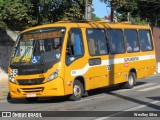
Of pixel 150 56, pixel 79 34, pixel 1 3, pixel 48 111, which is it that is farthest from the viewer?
pixel 1 3

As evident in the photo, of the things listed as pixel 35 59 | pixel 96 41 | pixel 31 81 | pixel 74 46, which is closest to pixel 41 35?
pixel 35 59

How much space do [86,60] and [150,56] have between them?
5941mm

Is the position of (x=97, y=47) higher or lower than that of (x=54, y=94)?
higher

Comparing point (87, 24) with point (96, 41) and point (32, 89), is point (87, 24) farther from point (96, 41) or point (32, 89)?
point (32, 89)

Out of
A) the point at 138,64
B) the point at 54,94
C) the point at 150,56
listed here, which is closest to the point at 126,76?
the point at 138,64

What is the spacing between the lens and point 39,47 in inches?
610

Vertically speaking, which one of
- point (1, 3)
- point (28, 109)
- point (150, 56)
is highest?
point (1, 3)

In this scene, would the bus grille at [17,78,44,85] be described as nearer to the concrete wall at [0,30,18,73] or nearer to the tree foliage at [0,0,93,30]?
the tree foliage at [0,0,93,30]

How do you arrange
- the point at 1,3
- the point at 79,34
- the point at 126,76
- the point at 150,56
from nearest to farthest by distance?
the point at 79,34
the point at 126,76
the point at 150,56
the point at 1,3

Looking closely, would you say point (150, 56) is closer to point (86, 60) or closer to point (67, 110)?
point (86, 60)

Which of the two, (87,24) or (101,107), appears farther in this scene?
(87,24)

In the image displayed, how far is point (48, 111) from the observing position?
12.9 metres

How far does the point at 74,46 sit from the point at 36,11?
30.6 feet

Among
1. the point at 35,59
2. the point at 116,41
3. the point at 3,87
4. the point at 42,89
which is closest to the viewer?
the point at 42,89
